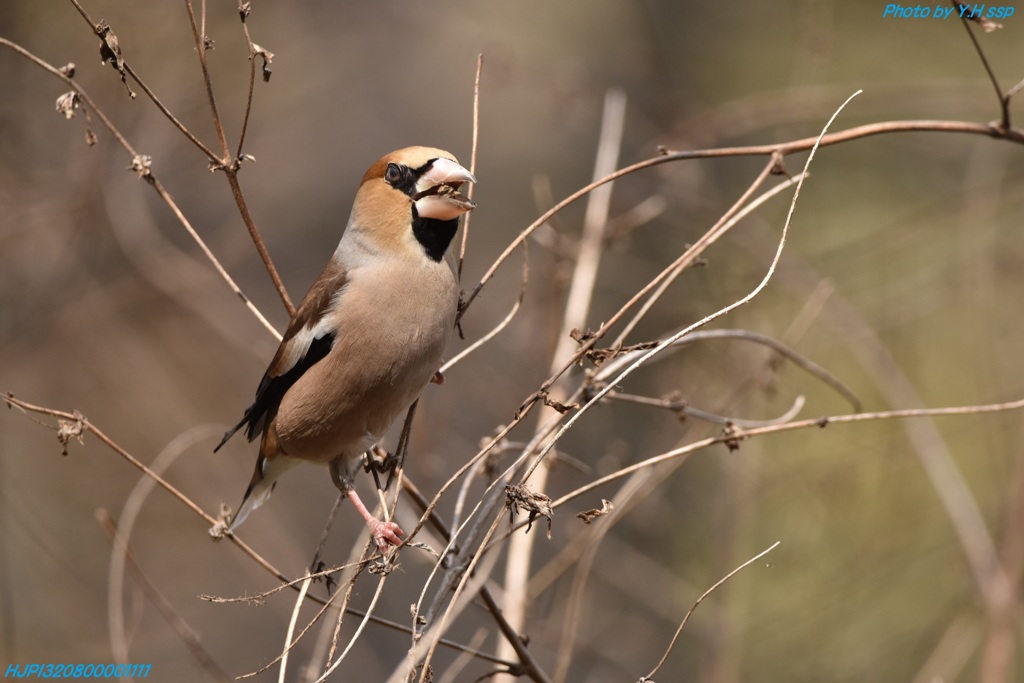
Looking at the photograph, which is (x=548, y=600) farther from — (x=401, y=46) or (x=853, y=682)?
(x=401, y=46)

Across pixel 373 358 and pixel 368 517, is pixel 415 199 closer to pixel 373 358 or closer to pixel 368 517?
pixel 373 358

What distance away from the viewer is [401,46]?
26.0ft

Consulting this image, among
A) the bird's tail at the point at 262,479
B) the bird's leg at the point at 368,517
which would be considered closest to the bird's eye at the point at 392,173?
the bird's leg at the point at 368,517

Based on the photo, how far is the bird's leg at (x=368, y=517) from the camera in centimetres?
254

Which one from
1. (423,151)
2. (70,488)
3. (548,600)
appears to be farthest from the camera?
(70,488)

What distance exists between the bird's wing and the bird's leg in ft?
1.04

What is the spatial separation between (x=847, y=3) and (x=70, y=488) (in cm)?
646

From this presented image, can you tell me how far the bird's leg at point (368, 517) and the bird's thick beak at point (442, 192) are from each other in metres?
0.84

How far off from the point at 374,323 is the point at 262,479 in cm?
99

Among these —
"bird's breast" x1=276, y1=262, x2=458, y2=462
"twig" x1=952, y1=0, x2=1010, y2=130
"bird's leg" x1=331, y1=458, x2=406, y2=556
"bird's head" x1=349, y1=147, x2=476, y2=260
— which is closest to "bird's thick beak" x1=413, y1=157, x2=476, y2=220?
"bird's head" x1=349, y1=147, x2=476, y2=260

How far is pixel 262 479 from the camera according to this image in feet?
11.4

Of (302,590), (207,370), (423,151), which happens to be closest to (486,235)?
(207,370)

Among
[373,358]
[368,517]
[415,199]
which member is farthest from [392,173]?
[368,517]

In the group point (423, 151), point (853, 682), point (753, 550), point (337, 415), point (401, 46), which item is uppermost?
point (401, 46)
